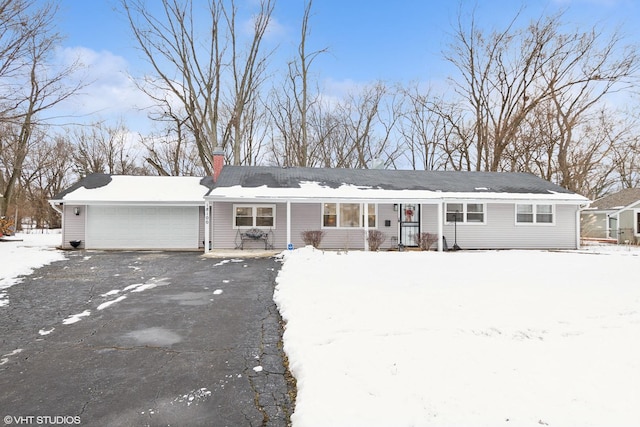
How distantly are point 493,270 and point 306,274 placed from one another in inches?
190

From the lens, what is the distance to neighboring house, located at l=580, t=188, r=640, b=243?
20141mm

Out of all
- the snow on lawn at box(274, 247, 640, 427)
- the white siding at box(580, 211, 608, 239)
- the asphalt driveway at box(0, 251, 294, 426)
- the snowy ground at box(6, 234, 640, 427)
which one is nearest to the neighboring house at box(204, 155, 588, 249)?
the snowy ground at box(6, 234, 640, 427)

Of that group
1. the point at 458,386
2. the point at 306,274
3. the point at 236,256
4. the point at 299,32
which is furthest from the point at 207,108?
the point at 458,386

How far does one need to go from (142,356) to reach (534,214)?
16544 millimetres

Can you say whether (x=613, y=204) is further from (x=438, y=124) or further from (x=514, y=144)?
(x=438, y=124)

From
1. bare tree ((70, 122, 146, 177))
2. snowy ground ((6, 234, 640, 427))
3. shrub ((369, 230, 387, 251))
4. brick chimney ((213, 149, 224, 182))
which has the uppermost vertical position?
bare tree ((70, 122, 146, 177))

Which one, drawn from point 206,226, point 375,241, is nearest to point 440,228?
point 375,241

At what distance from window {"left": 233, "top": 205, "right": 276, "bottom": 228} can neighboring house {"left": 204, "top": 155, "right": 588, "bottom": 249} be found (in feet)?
0.13

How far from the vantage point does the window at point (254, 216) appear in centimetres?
1459

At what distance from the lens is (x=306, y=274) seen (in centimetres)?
830

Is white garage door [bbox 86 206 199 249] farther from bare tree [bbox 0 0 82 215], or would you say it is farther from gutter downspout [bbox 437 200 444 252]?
gutter downspout [bbox 437 200 444 252]

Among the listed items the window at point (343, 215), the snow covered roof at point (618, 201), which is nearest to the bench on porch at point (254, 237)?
the window at point (343, 215)

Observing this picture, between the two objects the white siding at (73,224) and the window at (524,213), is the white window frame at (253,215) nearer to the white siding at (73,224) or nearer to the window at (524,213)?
the white siding at (73,224)

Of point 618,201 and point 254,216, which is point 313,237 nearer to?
point 254,216
